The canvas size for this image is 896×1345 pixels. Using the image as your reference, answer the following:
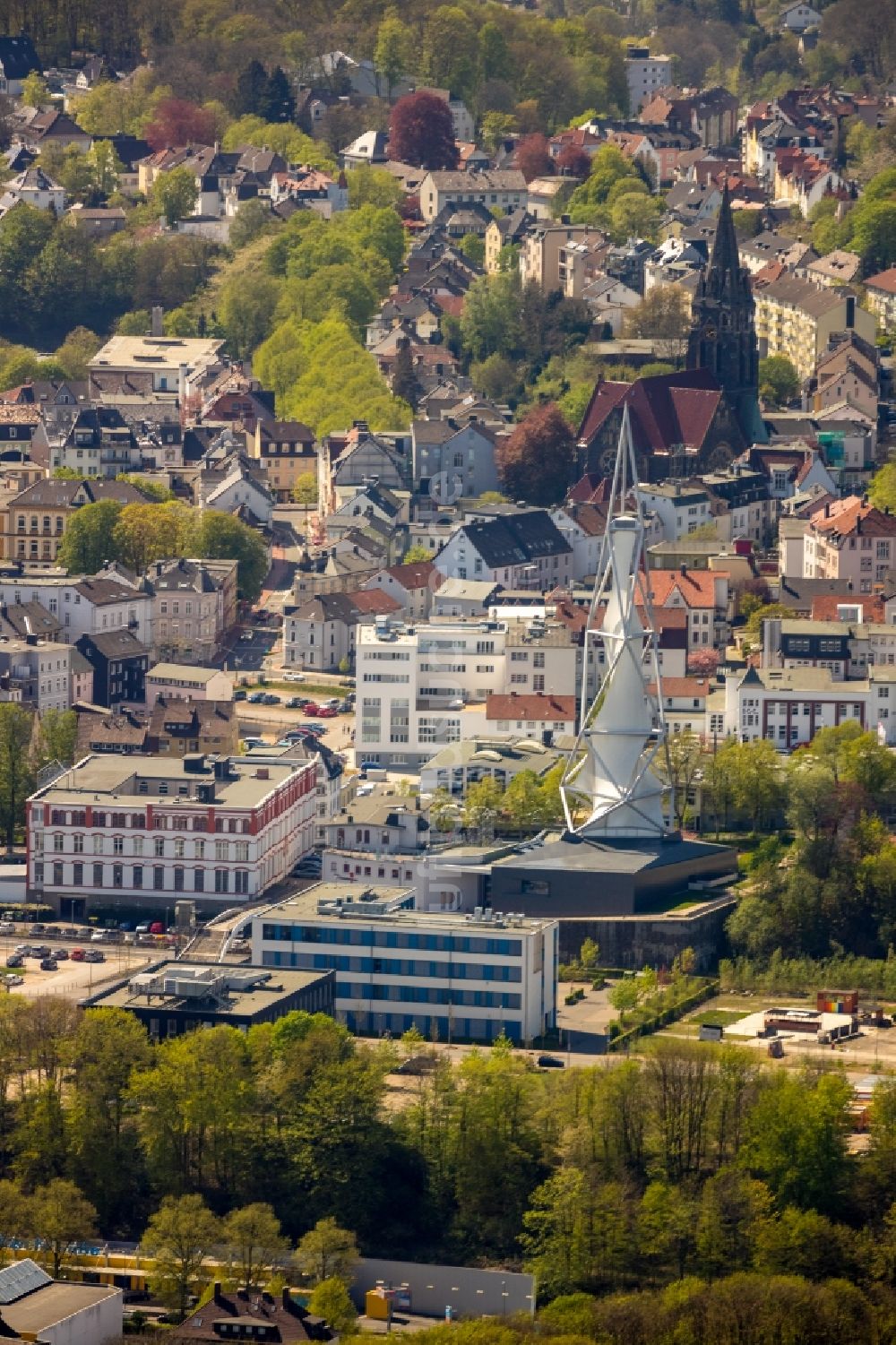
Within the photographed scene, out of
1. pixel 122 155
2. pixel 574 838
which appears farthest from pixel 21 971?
pixel 122 155

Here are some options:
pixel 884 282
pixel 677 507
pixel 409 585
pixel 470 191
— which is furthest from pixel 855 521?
pixel 470 191

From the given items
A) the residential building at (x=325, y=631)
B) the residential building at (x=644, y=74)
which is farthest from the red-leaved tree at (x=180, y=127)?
the residential building at (x=325, y=631)

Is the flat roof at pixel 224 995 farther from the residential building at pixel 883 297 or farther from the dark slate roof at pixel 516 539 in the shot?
the residential building at pixel 883 297

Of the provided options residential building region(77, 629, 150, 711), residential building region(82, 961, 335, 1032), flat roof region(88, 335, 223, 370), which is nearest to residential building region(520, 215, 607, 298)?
flat roof region(88, 335, 223, 370)

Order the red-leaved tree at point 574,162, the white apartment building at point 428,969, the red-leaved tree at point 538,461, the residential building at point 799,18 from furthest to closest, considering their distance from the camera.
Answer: the residential building at point 799,18, the red-leaved tree at point 574,162, the red-leaved tree at point 538,461, the white apartment building at point 428,969

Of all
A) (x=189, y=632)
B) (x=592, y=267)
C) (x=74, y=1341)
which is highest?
(x=592, y=267)

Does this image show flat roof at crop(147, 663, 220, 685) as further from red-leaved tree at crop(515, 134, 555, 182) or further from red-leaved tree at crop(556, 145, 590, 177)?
red-leaved tree at crop(515, 134, 555, 182)

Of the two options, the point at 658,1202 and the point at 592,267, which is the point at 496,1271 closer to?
the point at 658,1202
